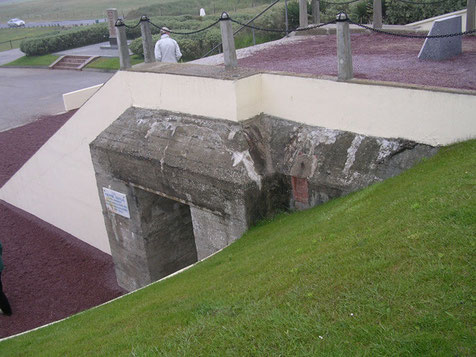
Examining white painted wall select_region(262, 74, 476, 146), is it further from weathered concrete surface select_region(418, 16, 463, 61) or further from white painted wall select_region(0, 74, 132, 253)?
white painted wall select_region(0, 74, 132, 253)

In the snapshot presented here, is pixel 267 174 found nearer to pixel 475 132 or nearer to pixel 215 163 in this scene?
pixel 215 163

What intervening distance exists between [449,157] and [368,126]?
136cm

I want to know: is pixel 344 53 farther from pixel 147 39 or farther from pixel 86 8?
pixel 86 8

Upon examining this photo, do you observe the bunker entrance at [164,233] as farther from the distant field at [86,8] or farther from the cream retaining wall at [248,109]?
the distant field at [86,8]

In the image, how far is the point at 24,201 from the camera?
615 inches

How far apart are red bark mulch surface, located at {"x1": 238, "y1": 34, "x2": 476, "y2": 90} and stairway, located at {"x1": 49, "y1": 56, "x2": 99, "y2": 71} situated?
767 inches

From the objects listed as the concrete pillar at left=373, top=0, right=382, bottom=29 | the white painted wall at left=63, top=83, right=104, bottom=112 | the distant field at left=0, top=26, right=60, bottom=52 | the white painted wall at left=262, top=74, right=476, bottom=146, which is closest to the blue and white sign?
the white painted wall at left=262, top=74, right=476, bottom=146

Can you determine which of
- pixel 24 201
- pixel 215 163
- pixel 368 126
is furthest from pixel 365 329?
pixel 24 201

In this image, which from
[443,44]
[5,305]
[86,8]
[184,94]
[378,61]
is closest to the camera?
[184,94]

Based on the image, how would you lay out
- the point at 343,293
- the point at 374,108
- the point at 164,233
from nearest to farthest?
the point at 343,293
the point at 374,108
the point at 164,233

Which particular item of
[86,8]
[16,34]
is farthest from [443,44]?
[86,8]

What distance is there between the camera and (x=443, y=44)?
9.91 m

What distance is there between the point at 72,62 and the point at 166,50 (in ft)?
72.8

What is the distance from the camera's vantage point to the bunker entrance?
10617 millimetres
